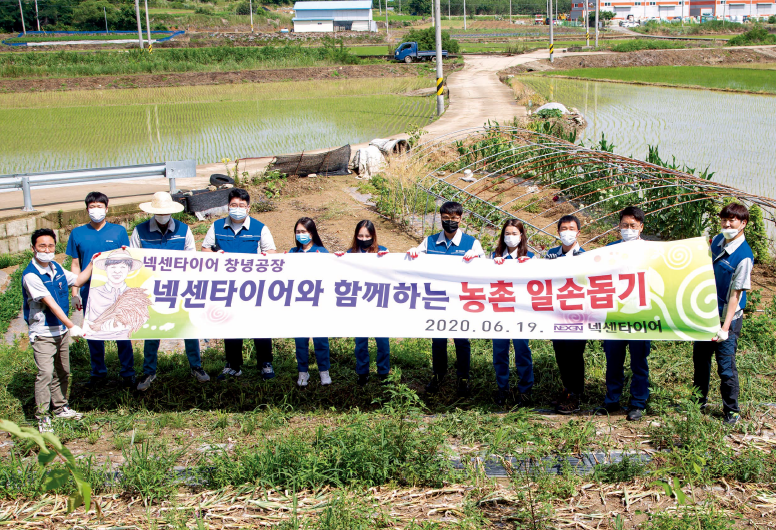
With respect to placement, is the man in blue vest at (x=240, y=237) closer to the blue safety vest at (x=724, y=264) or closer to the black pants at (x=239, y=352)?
the black pants at (x=239, y=352)

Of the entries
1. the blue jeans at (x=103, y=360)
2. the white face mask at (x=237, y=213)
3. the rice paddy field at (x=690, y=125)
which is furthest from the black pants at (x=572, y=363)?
the rice paddy field at (x=690, y=125)

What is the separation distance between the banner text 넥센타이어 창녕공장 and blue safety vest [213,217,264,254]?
13.1 inches

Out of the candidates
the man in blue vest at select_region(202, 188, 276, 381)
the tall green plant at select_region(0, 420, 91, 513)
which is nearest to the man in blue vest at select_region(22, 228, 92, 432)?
the man in blue vest at select_region(202, 188, 276, 381)

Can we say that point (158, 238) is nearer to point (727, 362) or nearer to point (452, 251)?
point (452, 251)

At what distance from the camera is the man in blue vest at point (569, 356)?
17.4 ft

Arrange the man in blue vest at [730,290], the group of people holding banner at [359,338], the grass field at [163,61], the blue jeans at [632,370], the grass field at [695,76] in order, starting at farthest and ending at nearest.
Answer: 1. the grass field at [163,61]
2. the grass field at [695,76]
3. the blue jeans at [632,370]
4. the group of people holding banner at [359,338]
5. the man in blue vest at [730,290]

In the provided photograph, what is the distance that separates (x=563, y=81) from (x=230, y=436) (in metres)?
32.3

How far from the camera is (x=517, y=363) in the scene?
541 centimetres

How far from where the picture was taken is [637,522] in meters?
3.88

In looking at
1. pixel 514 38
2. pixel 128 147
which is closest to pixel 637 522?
pixel 128 147

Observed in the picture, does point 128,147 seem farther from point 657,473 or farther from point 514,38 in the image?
point 514,38

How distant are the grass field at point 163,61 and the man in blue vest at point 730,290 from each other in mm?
33703

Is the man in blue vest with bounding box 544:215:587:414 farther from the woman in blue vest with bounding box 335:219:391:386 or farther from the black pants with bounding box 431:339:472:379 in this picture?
the woman in blue vest with bounding box 335:219:391:386

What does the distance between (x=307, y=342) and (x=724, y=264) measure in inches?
130
